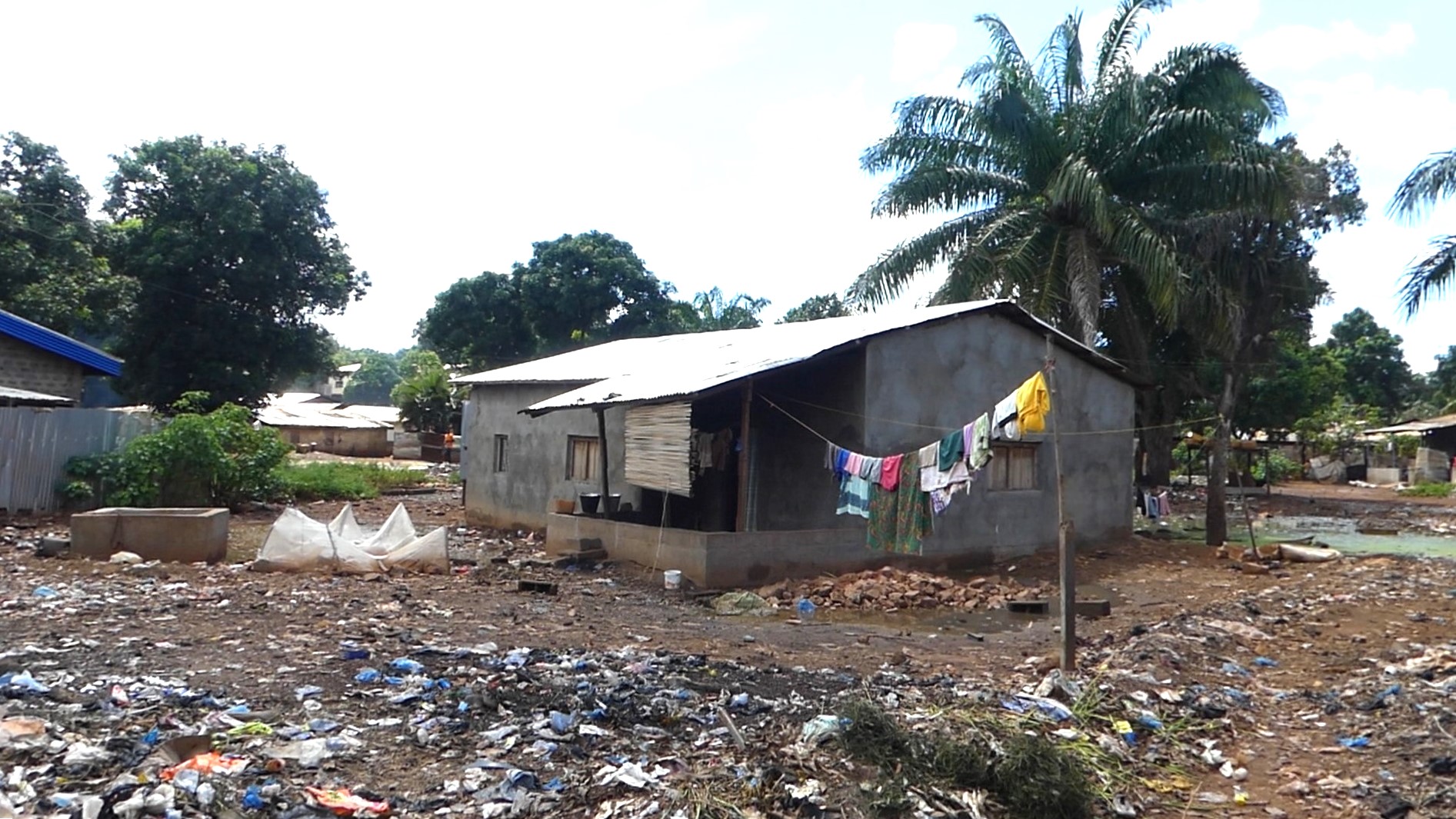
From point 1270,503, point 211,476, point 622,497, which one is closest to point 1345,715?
point 622,497

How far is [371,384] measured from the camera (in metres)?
75.4

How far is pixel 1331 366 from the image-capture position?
34.4 m

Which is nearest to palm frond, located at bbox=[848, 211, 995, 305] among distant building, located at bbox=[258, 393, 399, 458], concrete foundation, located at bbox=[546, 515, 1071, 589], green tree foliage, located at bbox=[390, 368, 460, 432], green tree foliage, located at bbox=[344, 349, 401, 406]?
concrete foundation, located at bbox=[546, 515, 1071, 589]

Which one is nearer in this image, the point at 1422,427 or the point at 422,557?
the point at 422,557

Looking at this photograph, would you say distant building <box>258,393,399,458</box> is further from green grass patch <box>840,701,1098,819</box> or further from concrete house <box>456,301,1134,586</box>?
green grass patch <box>840,701,1098,819</box>

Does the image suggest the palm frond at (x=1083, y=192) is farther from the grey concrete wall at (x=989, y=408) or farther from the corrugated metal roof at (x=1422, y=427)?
the corrugated metal roof at (x=1422, y=427)

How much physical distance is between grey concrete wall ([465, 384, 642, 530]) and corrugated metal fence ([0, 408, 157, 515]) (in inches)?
234

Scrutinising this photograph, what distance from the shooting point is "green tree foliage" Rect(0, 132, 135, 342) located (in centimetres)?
2317

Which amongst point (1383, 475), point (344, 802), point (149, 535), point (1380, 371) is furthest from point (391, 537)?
point (1380, 371)

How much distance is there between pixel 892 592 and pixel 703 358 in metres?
5.89

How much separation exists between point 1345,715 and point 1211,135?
1353 cm

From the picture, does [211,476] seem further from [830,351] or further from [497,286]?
[497,286]

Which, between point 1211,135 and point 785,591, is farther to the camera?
point 1211,135

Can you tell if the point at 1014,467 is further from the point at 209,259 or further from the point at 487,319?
the point at 487,319
